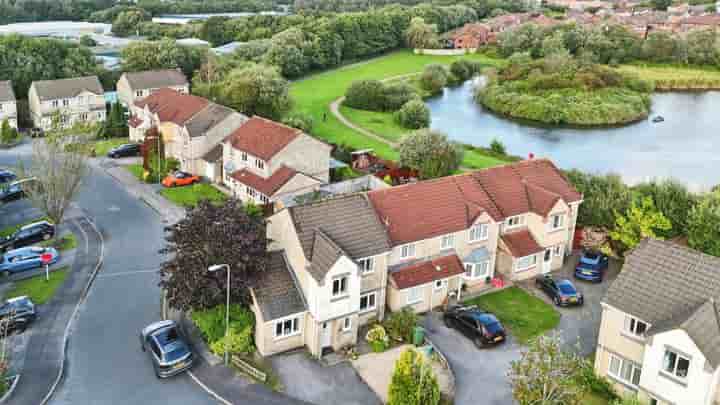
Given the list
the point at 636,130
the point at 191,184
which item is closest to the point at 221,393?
the point at 191,184

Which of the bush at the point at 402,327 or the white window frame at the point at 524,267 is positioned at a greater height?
the white window frame at the point at 524,267

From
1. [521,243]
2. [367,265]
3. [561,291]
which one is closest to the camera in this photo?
[367,265]

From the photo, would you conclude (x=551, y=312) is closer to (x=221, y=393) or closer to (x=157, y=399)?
(x=221, y=393)

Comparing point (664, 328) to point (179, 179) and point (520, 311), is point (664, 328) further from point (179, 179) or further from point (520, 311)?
point (179, 179)

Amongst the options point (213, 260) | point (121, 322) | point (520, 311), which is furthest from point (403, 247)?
point (121, 322)

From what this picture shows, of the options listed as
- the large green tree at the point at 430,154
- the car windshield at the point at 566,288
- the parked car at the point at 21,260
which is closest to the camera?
the car windshield at the point at 566,288

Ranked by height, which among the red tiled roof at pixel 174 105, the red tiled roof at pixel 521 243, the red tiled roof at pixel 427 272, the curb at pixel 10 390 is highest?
the red tiled roof at pixel 174 105

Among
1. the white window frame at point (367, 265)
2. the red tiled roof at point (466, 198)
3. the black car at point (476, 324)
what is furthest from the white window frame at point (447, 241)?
Answer: the white window frame at point (367, 265)

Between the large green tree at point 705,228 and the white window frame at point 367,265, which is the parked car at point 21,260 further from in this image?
the large green tree at point 705,228
